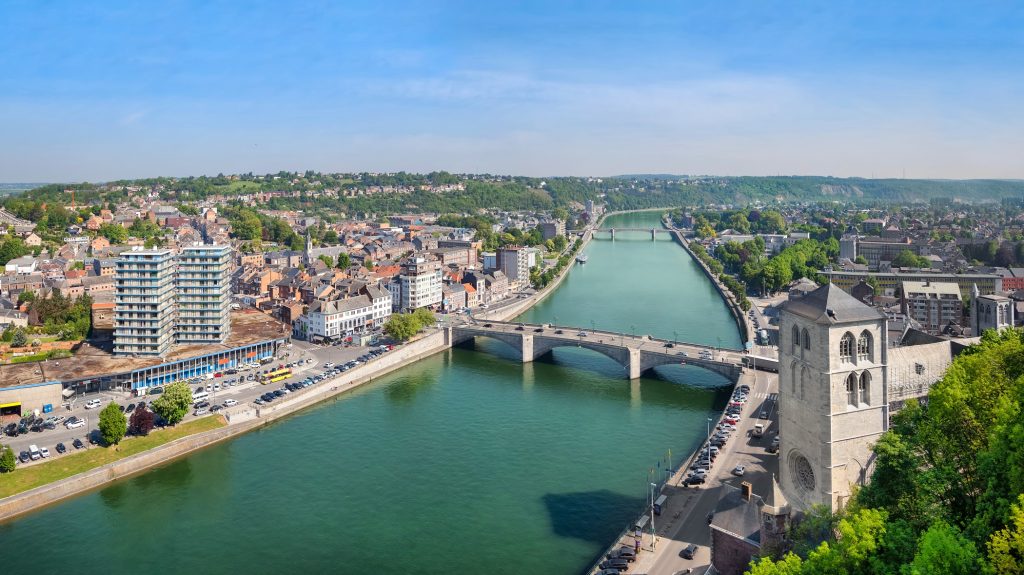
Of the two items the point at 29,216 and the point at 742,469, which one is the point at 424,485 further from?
the point at 29,216

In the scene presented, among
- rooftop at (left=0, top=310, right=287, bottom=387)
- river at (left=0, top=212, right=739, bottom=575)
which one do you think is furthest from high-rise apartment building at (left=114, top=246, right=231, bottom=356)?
river at (left=0, top=212, right=739, bottom=575)

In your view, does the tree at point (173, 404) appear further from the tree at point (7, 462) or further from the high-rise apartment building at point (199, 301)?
the high-rise apartment building at point (199, 301)

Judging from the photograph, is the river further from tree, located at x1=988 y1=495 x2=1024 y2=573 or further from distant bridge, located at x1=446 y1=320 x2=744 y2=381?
tree, located at x1=988 y1=495 x2=1024 y2=573

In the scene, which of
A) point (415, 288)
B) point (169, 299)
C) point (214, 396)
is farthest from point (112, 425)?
point (415, 288)

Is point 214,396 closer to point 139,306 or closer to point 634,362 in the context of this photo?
point 139,306

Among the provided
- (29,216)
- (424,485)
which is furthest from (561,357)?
(29,216)

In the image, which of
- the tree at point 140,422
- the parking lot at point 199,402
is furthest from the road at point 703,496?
the parking lot at point 199,402
